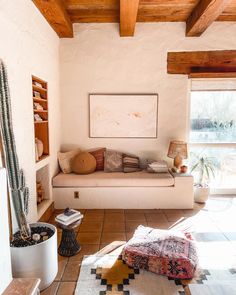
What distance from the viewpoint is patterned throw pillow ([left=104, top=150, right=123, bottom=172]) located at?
406cm

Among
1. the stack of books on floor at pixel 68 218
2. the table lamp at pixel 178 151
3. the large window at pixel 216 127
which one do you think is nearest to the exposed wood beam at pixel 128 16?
the large window at pixel 216 127

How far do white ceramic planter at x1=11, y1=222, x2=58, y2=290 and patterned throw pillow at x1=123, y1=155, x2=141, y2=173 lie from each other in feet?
6.98

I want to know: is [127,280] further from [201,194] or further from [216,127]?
[216,127]

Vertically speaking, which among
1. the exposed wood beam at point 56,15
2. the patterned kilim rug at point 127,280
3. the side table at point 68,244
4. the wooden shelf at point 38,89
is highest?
the exposed wood beam at point 56,15

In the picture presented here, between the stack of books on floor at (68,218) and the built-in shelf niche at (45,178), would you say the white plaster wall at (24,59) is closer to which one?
the stack of books on floor at (68,218)

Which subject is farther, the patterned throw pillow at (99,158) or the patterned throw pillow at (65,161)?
the patterned throw pillow at (99,158)

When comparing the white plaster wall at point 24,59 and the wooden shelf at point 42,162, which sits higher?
the white plaster wall at point 24,59

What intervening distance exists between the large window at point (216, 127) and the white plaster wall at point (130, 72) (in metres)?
0.22

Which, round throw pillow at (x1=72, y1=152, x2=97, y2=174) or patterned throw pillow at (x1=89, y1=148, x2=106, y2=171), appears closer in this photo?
round throw pillow at (x1=72, y1=152, x2=97, y2=174)

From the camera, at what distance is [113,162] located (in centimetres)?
409

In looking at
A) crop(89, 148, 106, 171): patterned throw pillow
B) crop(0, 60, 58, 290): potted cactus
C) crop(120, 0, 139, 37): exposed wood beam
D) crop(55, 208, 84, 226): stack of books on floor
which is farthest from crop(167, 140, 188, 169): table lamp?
crop(0, 60, 58, 290): potted cactus

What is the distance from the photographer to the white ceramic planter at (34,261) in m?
1.92

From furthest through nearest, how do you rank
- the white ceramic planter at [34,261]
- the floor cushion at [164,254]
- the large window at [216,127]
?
the large window at [216,127], the floor cushion at [164,254], the white ceramic planter at [34,261]

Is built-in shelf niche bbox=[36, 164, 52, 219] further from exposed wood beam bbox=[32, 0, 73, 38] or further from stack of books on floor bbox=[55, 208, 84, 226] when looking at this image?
exposed wood beam bbox=[32, 0, 73, 38]
